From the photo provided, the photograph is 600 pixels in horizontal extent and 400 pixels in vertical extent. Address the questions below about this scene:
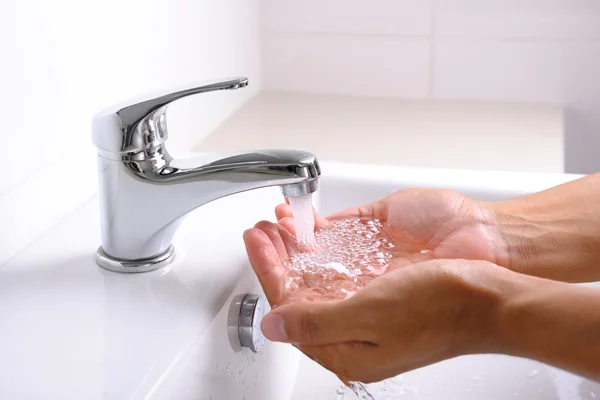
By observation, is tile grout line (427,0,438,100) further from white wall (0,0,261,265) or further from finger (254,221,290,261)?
finger (254,221,290,261)

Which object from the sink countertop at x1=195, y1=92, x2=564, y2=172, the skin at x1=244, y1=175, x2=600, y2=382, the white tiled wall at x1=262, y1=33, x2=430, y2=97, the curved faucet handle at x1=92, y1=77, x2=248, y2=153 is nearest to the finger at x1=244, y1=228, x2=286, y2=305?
the skin at x1=244, y1=175, x2=600, y2=382

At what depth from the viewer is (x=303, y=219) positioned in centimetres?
62

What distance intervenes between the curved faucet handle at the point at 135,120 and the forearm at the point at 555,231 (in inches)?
13.7

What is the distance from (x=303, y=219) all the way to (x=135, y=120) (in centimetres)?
16

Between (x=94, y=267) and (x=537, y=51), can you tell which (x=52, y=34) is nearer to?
(x=94, y=267)

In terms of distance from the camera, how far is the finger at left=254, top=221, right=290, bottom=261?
645 millimetres

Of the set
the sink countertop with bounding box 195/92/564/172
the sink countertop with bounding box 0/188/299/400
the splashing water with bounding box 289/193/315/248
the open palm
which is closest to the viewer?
→ the sink countertop with bounding box 0/188/299/400

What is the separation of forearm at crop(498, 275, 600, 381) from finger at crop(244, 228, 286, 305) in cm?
18

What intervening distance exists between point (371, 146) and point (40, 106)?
1.93ft

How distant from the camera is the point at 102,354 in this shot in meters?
0.51

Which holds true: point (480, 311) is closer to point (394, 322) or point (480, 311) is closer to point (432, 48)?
point (394, 322)

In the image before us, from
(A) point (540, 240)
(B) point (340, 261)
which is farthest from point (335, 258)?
(A) point (540, 240)

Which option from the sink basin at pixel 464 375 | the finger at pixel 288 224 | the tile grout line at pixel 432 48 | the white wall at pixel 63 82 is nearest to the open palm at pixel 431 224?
the finger at pixel 288 224

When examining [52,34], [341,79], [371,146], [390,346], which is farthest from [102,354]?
[341,79]
